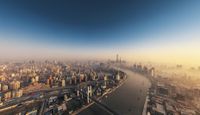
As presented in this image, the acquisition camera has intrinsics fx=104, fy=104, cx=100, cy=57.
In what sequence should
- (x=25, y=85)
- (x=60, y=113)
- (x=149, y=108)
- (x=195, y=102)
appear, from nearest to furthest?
1. (x=60, y=113)
2. (x=149, y=108)
3. (x=195, y=102)
4. (x=25, y=85)

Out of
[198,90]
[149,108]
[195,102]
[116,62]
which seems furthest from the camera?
[116,62]

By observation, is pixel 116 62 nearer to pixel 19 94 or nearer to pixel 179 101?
pixel 179 101

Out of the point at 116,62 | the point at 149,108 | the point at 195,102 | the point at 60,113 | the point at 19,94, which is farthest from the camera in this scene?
the point at 116,62

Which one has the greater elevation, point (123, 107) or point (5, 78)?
point (5, 78)

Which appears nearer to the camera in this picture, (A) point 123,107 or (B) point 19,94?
(A) point 123,107

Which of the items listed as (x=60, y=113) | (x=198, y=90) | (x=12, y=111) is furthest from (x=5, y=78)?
(x=198, y=90)

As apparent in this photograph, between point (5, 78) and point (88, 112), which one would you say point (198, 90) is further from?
point (5, 78)

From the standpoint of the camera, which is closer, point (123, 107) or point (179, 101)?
point (123, 107)

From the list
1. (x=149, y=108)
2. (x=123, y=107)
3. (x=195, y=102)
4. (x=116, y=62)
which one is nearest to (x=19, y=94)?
(x=123, y=107)

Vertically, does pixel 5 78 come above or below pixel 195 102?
above
